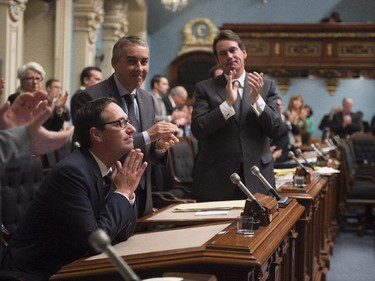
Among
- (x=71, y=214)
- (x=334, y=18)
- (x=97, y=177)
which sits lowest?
(x=71, y=214)

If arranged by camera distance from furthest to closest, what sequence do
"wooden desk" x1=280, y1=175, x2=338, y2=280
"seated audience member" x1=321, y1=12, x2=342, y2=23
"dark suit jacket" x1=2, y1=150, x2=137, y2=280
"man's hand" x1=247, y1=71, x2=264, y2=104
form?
"seated audience member" x1=321, y1=12, x2=342, y2=23, "wooden desk" x1=280, y1=175, x2=338, y2=280, "man's hand" x1=247, y1=71, x2=264, y2=104, "dark suit jacket" x1=2, y1=150, x2=137, y2=280

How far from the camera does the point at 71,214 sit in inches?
102

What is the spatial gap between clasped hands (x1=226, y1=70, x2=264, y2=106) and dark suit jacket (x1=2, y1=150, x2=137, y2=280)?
4.44ft

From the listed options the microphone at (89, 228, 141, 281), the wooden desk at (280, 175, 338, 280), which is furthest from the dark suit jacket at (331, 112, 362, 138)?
the microphone at (89, 228, 141, 281)

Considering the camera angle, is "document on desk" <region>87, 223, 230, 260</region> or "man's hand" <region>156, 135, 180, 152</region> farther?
"man's hand" <region>156, 135, 180, 152</region>

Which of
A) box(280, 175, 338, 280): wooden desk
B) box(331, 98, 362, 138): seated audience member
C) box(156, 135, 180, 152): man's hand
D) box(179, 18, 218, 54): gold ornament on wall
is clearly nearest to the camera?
box(156, 135, 180, 152): man's hand

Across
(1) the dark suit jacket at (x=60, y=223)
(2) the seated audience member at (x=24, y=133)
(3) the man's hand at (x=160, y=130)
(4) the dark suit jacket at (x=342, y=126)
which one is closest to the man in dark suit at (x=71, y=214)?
(1) the dark suit jacket at (x=60, y=223)

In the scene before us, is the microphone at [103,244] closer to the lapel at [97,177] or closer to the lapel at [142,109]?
the lapel at [97,177]

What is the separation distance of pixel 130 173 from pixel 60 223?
313 mm

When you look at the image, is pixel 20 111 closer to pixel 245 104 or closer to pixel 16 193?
pixel 16 193

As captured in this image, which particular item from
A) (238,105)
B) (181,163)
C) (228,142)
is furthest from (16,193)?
(181,163)

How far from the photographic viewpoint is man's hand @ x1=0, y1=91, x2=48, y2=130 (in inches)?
71.3

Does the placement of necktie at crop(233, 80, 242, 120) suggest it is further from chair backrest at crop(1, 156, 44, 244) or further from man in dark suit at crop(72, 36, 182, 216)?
chair backrest at crop(1, 156, 44, 244)

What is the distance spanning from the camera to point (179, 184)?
22.2ft
